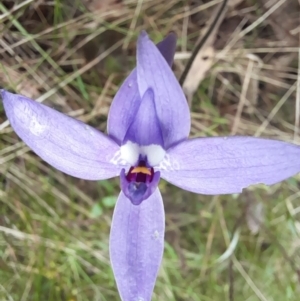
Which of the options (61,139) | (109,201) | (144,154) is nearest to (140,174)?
(144,154)

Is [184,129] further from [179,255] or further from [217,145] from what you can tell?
[179,255]

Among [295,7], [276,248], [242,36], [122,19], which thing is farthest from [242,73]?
[276,248]

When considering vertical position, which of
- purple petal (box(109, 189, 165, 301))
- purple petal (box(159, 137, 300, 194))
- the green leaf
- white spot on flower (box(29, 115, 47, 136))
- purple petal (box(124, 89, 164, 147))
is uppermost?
white spot on flower (box(29, 115, 47, 136))

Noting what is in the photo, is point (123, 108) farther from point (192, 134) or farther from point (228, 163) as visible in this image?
point (192, 134)

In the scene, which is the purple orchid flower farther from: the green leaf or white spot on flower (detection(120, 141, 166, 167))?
the green leaf

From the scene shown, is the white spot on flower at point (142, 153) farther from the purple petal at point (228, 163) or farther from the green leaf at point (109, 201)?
the green leaf at point (109, 201)

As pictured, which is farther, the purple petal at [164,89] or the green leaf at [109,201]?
the green leaf at [109,201]

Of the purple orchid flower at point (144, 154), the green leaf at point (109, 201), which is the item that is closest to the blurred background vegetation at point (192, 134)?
the green leaf at point (109, 201)

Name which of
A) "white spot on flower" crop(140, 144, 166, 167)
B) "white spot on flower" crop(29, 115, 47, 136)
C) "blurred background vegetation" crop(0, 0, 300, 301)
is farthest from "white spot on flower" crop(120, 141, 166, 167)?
"blurred background vegetation" crop(0, 0, 300, 301)
